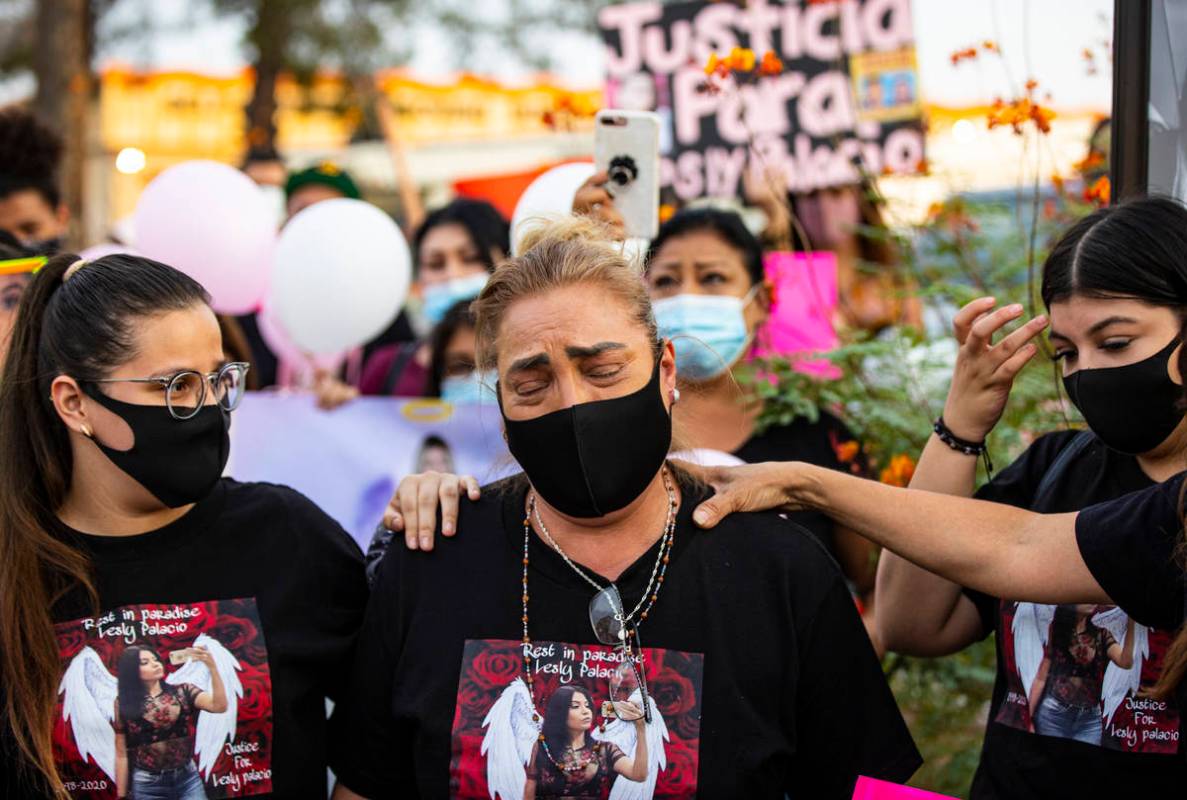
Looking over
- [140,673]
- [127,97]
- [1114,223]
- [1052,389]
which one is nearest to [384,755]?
[140,673]

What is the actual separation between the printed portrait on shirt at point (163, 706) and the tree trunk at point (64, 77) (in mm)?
10387

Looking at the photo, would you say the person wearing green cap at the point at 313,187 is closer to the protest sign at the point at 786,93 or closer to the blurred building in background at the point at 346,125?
the protest sign at the point at 786,93

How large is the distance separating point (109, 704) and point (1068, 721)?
191 centimetres

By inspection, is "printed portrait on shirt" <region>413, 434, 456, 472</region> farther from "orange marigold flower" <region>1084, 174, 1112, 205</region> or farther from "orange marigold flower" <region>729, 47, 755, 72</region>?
"orange marigold flower" <region>1084, 174, 1112, 205</region>

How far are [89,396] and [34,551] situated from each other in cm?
34

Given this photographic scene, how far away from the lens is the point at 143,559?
8.87 feet

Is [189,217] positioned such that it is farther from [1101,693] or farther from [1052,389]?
[1101,693]

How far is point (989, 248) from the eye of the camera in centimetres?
469

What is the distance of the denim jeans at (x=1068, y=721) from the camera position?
251 centimetres

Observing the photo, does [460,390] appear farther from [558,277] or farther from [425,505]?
[558,277]

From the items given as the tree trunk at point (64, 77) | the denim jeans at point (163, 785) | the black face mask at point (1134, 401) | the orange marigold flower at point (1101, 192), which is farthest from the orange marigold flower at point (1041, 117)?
the tree trunk at point (64, 77)

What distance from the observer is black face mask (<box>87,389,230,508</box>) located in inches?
106

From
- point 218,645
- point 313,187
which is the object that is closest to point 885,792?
point 218,645

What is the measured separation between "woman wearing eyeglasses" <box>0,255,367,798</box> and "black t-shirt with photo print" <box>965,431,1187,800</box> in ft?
4.62
